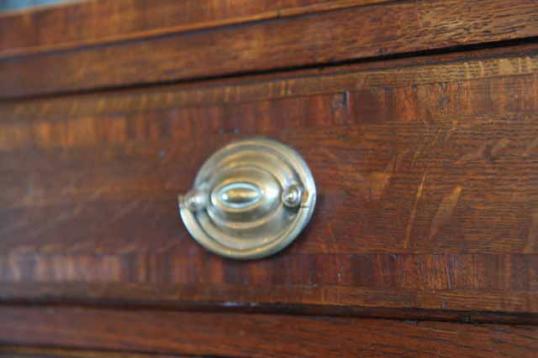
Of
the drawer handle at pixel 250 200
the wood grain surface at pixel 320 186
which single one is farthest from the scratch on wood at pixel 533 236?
the drawer handle at pixel 250 200

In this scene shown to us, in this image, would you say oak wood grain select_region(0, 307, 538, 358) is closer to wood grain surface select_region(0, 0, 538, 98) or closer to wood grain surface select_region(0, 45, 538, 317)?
wood grain surface select_region(0, 45, 538, 317)

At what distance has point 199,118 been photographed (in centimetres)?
39

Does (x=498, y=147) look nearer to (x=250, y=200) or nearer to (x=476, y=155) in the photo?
(x=476, y=155)

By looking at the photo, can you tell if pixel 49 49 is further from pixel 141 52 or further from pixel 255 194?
pixel 255 194

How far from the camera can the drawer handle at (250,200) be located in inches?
13.8

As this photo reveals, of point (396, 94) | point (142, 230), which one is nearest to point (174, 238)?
point (142, 230)

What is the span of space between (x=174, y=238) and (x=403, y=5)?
19 cm

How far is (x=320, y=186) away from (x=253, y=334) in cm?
9

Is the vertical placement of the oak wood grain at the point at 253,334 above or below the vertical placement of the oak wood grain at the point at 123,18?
below

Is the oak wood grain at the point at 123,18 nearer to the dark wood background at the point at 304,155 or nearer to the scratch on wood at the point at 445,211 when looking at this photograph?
the dark wood background at the point at 304,155

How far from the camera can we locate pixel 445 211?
0.33 meters

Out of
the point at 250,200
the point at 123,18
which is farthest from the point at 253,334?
the point at 123,18

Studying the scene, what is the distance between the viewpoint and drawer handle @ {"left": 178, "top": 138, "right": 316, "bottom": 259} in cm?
35

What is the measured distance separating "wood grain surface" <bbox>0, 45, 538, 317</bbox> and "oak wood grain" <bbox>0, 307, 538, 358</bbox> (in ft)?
0.04
